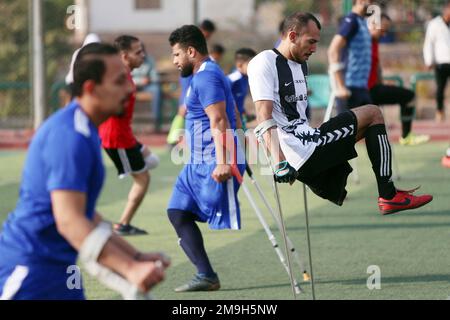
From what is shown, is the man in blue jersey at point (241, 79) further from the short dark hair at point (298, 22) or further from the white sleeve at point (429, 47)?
the white sleeve at point (429, 47)

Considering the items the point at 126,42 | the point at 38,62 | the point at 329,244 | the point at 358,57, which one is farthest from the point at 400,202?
the point at 38,62

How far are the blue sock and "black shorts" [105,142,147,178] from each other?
2338mm

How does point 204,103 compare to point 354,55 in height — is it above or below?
above

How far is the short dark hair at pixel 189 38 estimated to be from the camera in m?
8.14

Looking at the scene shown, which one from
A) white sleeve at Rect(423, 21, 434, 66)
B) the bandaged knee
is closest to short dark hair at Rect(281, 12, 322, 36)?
the bandaged knee

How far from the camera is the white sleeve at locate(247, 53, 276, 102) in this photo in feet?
24.6

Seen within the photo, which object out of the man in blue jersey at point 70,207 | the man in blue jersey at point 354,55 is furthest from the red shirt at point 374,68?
the man in blue jersey at point 70,207

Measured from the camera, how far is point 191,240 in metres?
8.16

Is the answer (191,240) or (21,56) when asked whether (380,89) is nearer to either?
(191,240)

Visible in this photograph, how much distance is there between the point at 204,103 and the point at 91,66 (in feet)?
11.5

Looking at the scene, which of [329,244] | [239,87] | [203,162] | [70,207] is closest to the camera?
[70,207]

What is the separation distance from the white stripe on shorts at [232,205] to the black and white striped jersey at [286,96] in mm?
621

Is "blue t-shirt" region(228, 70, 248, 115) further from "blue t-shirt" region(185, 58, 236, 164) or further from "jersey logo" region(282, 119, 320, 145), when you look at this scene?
"jersey logo" region(282, 119, 320, 145)

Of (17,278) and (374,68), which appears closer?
(17,278)
